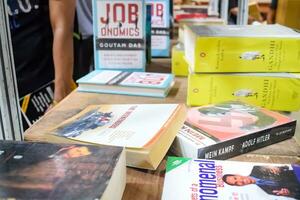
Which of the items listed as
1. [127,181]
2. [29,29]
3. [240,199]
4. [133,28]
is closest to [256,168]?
[240,199]

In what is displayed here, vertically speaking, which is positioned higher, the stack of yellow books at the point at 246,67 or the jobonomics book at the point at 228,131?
the stack of yellow books at the point at 246,67

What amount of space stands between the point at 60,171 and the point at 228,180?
0.75 ft

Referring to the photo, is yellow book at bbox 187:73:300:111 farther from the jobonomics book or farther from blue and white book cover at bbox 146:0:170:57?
blue and white book cover at bbox 146:0:170:57

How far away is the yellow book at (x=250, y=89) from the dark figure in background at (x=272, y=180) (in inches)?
12.0

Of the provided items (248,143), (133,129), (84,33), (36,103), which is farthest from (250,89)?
(84,33)

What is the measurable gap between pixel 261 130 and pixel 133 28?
54 centimetres

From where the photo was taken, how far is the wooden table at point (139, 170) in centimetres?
53

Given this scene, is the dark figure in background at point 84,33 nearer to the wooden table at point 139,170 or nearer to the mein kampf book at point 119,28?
the mein kampf book at point 119,28

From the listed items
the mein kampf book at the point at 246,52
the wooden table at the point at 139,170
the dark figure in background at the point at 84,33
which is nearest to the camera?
the wooden table at the point at 139,170

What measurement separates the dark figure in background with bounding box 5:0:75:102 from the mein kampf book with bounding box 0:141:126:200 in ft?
2.55

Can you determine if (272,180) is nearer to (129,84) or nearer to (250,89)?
(250,89)

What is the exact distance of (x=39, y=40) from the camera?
1.41m

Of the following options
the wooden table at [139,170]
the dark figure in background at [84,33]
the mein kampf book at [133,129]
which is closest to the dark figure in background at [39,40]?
the dark figure in background at [84,33]

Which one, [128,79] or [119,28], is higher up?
[119,28]
